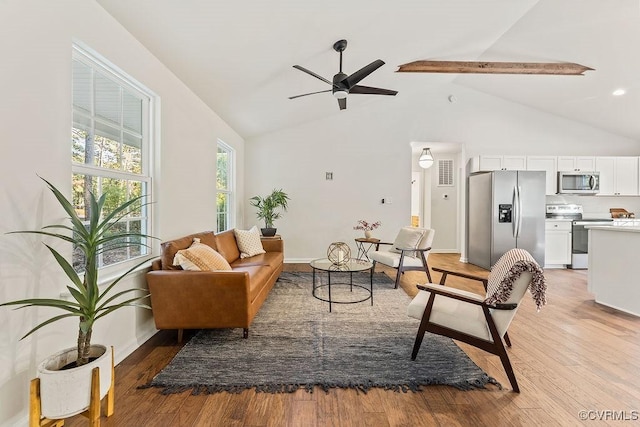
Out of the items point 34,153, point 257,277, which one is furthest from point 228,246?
point 34,153

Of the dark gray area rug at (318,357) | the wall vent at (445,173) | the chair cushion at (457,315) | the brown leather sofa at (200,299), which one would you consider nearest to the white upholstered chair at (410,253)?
the dark gray area rug at (318,357)

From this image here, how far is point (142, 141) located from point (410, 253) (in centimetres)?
375

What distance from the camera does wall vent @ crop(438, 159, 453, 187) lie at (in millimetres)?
6863

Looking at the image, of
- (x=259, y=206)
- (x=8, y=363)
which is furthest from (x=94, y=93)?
(x=259, y=206)

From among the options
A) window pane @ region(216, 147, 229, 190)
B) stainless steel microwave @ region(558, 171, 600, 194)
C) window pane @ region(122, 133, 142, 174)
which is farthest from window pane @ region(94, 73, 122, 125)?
stainless steel microwave @ region(558, 171, 600, 194)

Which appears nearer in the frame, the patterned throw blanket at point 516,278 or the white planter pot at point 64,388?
the white planter pot at point 64,388

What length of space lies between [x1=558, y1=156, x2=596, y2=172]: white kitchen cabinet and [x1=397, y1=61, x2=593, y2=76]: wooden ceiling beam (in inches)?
63.7

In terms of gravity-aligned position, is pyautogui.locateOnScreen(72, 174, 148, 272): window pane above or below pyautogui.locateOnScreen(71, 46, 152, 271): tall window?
below

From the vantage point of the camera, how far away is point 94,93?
77.3 inches

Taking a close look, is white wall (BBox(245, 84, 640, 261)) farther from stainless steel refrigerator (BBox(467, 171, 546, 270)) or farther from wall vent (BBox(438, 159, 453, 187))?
wall vent (BBox(438, 159, 453, 187))

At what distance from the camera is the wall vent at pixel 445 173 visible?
6863mm

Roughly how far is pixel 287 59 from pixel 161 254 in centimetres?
234

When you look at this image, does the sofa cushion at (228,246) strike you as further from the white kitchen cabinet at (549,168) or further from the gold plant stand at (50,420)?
the white kitchen cabinet at (549,168)

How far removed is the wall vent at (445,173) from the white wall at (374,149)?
1.29 metres
